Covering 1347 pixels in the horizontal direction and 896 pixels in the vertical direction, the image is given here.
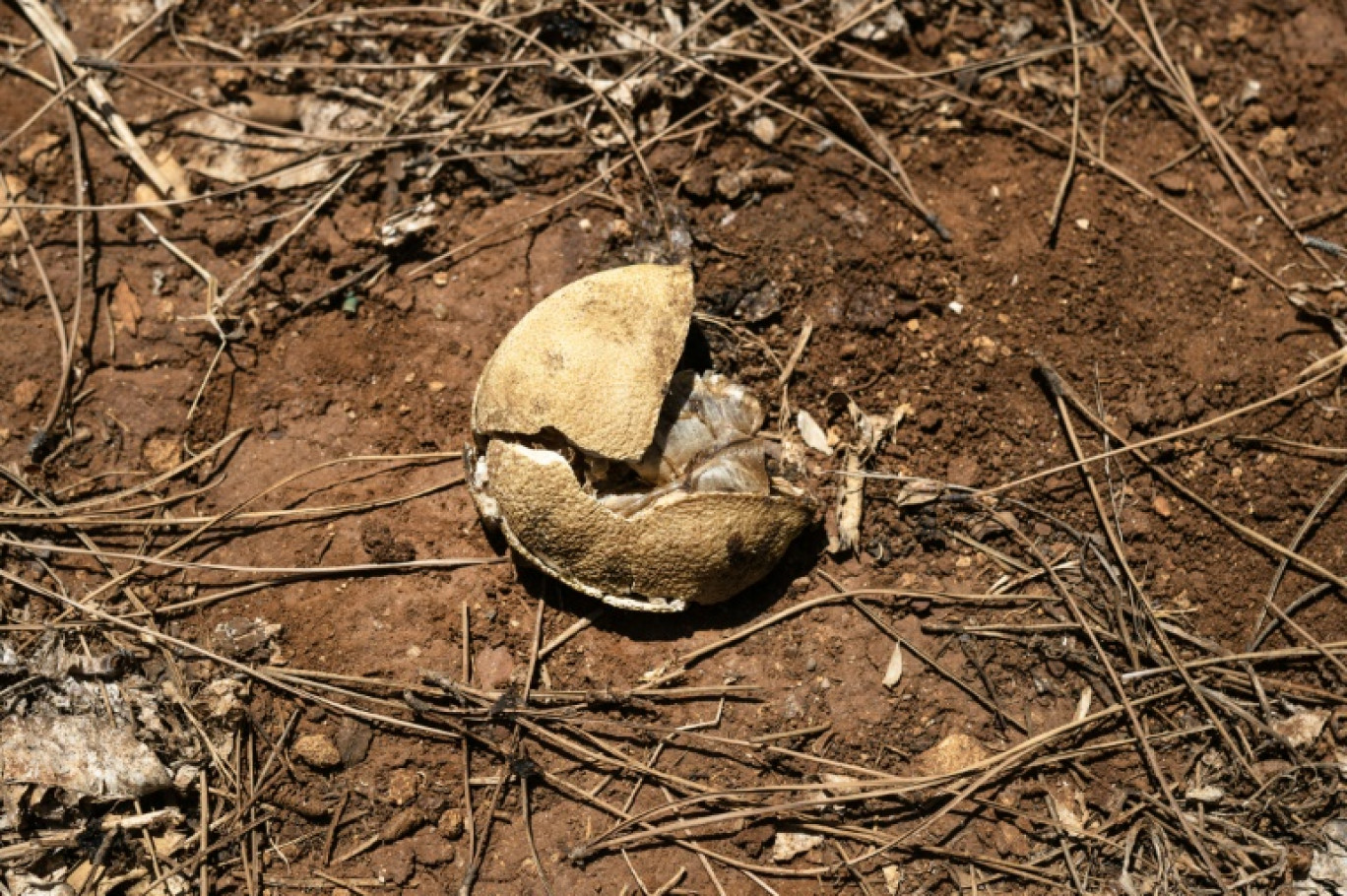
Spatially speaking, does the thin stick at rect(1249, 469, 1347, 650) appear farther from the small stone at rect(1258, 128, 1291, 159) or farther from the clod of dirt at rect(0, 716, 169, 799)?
the clod of dirt at rect(0, 716, 169, 799)

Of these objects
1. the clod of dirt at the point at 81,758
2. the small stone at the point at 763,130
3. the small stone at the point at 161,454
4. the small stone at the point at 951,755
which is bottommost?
the small stone at the point at 951,755

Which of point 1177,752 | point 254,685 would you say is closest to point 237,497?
point 254,685

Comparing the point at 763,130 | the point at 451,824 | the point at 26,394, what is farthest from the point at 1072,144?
the point at 26,394

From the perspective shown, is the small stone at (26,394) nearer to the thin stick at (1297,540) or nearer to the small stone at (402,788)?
the small stone at (402,788)

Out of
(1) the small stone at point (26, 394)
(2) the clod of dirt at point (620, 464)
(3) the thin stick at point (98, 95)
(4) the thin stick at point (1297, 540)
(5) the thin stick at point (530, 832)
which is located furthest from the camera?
(3) the thin stick at point (98, 95)

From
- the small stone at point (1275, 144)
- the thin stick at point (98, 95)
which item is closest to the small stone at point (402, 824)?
the thin stick at point (98, 95)

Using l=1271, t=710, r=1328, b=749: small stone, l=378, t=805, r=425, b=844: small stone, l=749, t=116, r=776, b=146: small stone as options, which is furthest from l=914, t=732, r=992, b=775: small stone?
l=749, t=116, r=776, b=146: small stone
